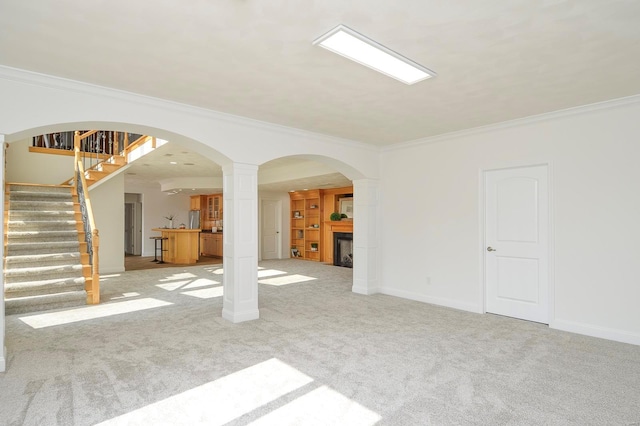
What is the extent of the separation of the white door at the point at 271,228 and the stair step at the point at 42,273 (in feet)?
21.2

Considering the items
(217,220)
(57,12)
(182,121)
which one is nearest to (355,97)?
(182,121)

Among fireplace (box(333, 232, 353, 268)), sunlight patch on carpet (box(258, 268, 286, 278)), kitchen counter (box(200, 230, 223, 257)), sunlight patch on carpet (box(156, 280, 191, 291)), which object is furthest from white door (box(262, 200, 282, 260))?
sunlight patch on carpet (box(156, 280, 191, 291))

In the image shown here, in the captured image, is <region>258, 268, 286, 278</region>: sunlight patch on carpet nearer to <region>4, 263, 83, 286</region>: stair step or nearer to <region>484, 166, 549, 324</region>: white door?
<region>4, 263, 83, 286</region>: stair step

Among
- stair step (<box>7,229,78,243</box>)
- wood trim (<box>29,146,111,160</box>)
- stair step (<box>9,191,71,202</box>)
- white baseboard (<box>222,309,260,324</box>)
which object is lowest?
white baseboard (<box>222,309,260,324</box>)

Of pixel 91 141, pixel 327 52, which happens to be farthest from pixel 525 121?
pixel 91 141

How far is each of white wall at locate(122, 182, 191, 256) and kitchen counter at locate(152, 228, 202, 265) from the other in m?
2.20

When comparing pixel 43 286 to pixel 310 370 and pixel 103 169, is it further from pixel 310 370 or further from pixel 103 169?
pixel 310 370

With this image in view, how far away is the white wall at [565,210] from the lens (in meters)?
3.71

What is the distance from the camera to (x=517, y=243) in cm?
457

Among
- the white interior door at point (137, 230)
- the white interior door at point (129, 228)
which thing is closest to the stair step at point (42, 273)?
the white interior door at point (137, 230)

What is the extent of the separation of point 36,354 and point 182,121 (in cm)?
259

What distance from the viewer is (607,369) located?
302 cm

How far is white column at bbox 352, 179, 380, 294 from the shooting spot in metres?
5.99

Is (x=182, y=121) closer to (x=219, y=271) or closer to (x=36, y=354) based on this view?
(x=36, y=354)
